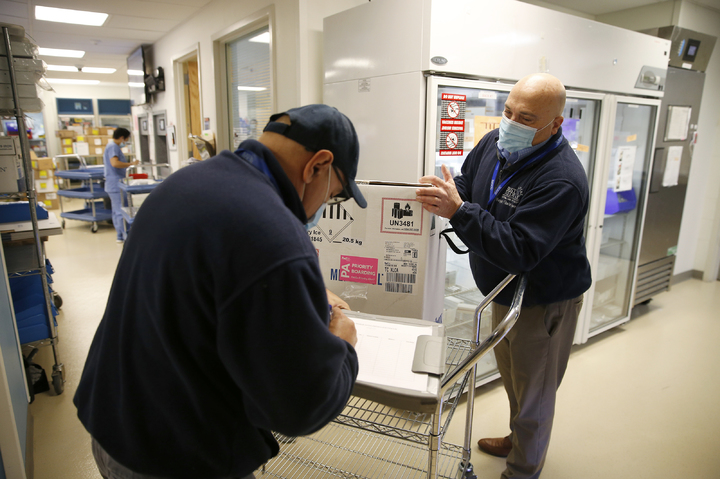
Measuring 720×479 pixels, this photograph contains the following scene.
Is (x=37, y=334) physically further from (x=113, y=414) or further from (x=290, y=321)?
(x=290, y=321)

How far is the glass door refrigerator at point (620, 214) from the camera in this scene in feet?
10.3

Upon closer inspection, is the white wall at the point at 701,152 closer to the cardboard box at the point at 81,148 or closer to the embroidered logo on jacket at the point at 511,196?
the embroidered logo on jacket at the point at 511,196

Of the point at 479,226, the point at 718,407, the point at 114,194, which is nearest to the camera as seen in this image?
the point at 479,226

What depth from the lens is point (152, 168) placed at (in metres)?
6.71

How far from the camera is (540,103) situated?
1662 mm

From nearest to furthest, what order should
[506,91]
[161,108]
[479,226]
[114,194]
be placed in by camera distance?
1. [479,226]
2. [506,91]
3. [161,108]
4. [114,194]

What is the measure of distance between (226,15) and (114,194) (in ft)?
12.7

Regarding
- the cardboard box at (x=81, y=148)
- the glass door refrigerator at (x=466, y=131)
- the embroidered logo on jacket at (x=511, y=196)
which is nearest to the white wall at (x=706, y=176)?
the glass door refrigerator at (x=466, y=131)

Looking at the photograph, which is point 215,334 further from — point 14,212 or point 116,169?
point 116,169

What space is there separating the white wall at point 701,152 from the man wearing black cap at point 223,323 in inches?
180

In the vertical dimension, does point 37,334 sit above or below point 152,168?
below

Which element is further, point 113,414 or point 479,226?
point 479,226

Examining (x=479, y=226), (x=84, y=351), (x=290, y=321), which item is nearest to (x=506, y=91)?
(x=479, y=226)

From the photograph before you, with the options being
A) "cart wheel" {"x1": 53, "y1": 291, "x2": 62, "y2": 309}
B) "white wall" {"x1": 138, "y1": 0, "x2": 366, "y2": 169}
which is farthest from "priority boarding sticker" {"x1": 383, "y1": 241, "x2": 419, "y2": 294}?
"cart wheel" {"x1": 53, "y1": 291, "x2": 62, "y2": 309}
